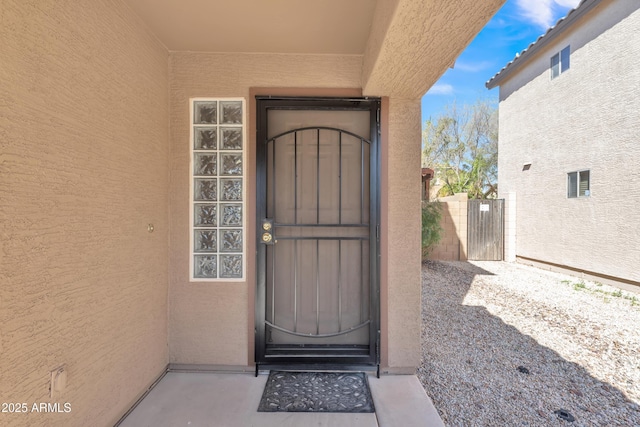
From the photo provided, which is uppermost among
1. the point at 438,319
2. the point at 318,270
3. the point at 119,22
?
the point at 119,22

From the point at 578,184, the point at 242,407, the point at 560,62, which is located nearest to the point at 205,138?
the point at 242,407

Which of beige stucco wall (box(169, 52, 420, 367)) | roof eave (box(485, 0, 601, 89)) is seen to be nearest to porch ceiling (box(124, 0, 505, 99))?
beige stucco wall (box(169, 52, 420, 367))

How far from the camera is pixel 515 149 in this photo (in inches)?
324

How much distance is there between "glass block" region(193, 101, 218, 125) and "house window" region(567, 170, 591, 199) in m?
7.25

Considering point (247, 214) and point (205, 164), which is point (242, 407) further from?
point (205, 164)

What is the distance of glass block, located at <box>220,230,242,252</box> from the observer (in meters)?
2.63

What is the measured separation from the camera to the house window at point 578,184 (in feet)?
19.8

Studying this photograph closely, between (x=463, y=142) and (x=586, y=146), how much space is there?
941 centimetres

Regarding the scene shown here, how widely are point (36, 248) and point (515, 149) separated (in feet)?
32.3

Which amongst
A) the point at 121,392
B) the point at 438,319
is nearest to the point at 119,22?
the point at 121,392

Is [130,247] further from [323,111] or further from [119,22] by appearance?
[323,111]

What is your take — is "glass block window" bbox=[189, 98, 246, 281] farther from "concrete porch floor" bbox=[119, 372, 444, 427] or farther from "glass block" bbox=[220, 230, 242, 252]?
"concrete porch floor" bbox=[119, 372, 444, 427]

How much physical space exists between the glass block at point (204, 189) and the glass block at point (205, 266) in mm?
531

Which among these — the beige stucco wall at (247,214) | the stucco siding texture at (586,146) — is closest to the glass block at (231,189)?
the beige stucco wall at (247,214)
